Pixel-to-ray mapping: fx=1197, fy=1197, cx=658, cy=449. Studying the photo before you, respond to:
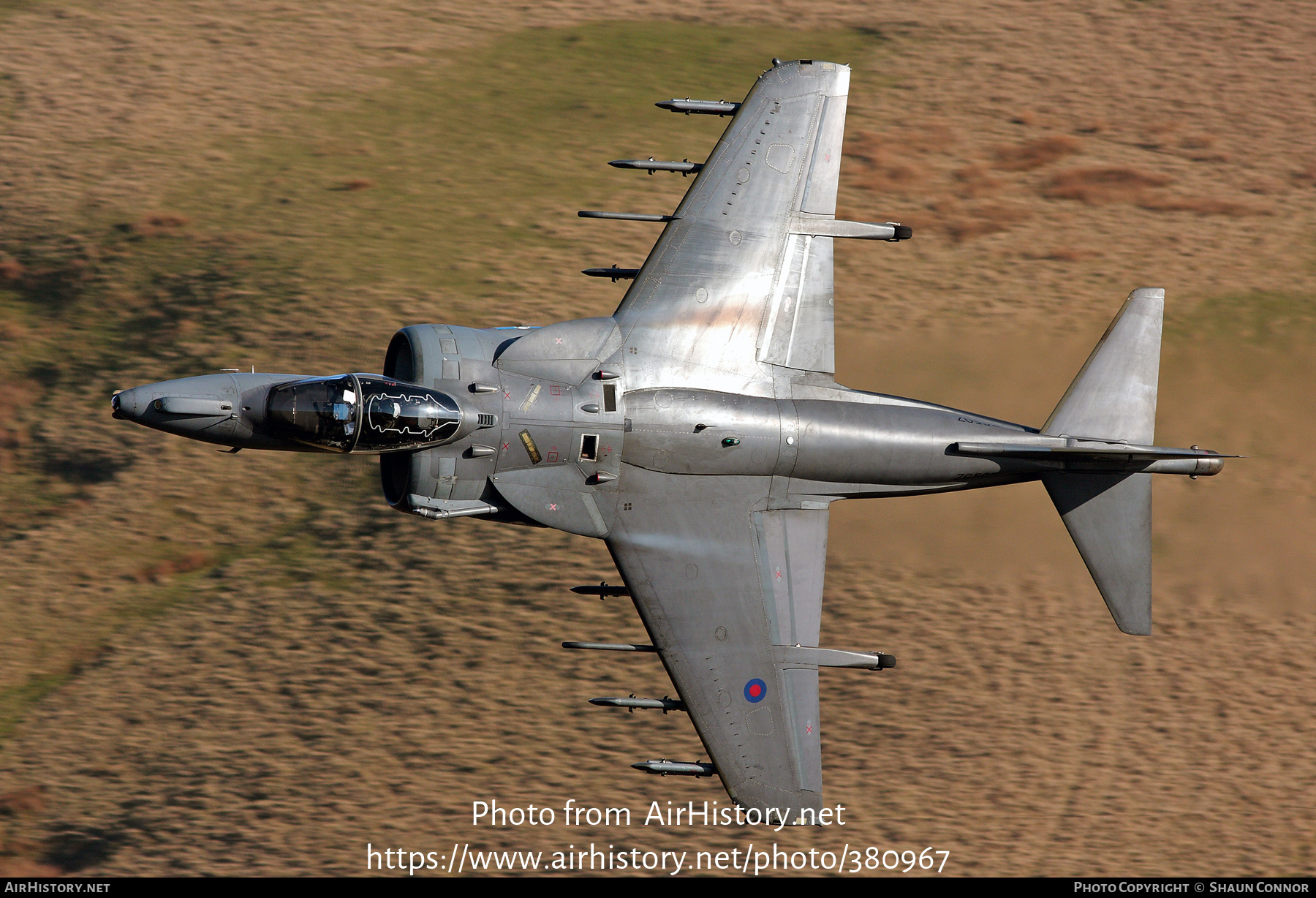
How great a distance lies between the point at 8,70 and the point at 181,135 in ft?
14.4

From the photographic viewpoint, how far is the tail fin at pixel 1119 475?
669 inches

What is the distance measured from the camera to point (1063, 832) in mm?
18859

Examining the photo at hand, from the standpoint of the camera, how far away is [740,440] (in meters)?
16.5

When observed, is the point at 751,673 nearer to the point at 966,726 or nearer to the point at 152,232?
the point at 966,726

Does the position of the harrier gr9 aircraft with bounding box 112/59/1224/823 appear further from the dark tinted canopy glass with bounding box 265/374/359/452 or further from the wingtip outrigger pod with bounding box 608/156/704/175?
the dark tinted canopy glass with bounding box 265/374/359/452

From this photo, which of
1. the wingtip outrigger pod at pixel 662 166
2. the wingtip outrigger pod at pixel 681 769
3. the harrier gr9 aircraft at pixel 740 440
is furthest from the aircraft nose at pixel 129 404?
the wingtip outrigger pod at pixel 681 769

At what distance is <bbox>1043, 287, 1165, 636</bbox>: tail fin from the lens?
1700 centimetres

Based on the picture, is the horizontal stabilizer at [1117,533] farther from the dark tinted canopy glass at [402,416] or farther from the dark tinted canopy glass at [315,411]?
the dark tinted canopy glass at [315,411]

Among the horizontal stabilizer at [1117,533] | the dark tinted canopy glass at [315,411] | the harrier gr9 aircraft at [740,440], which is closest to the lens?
the dark tinted canopy glass at [315,411]

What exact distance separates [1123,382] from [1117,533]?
215 centimetres

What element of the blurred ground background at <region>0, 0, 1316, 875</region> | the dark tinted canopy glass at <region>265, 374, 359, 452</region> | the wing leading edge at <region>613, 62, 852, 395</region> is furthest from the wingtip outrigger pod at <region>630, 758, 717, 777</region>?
the dark tinted canopy glass at <region>265, 374, 359, 452</region>

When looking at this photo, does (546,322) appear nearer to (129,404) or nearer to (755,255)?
(755,255)

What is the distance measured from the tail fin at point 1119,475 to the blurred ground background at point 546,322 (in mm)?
2905
